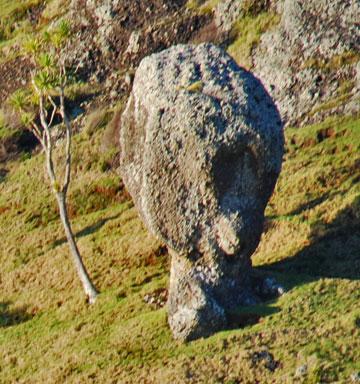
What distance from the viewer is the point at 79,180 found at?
226 ft

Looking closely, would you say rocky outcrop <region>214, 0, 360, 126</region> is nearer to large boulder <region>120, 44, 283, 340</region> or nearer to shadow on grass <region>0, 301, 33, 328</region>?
shadow on grass <region>0, 301, 33, 328</region>

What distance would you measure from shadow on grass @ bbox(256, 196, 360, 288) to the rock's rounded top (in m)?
2.84

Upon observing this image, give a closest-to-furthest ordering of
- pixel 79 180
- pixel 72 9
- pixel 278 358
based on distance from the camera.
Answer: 1. pixel 278 358
2. pixel 79 180
3. pixel 72 9

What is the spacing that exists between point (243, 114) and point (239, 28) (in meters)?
38.9

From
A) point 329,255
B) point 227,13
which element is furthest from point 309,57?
point 329,255

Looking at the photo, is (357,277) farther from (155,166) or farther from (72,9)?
(72,9)

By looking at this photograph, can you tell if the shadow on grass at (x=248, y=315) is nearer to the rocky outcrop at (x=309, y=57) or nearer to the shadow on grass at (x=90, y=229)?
the shadow on grass at (x=90, y=229)

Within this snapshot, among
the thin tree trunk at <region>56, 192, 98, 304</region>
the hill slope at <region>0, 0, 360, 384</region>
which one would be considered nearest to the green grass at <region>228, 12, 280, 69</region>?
the hill slope at <region>0, 0, 360, 384</region>

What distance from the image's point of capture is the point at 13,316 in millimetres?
51750

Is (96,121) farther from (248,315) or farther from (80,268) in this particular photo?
(248,315)

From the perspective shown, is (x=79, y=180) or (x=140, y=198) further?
(x=79, y=180)

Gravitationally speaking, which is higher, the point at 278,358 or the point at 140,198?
the point at 140,198

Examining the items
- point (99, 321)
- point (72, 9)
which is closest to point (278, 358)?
point (99, 321)

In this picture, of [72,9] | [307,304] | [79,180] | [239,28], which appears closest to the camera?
[307,304]
